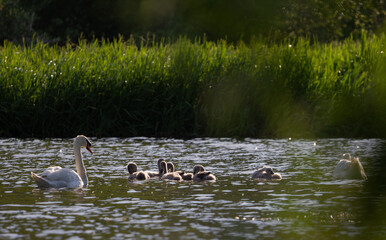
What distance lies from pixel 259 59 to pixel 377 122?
11.3ft

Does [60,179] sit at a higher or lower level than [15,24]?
lower

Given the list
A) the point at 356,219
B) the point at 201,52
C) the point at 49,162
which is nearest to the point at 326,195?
the point at 356,219

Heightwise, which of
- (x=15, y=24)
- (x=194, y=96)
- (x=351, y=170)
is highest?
(x=15, y=24)

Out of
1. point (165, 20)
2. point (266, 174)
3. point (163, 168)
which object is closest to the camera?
point (266, 174)

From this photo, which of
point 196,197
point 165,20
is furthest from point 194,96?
point 165,20

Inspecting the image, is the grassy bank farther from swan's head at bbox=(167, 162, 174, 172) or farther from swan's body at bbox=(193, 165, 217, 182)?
swan's body at bbox=(193, 165, 217, 182)

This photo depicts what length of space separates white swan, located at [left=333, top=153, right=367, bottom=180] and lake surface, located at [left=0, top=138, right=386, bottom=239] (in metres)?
0.15

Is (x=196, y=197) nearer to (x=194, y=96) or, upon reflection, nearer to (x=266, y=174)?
(x=266, y=174)

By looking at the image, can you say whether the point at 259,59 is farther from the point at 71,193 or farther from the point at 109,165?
the point at 71,193

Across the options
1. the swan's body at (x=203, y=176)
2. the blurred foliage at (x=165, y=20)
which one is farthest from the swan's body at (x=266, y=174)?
the blurred foliage at (x=165, y=20)

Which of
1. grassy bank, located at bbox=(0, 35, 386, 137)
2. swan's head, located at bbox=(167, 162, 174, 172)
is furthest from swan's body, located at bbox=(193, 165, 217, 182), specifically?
grassy bank, located at bbox=(0, 35, 386, 137)

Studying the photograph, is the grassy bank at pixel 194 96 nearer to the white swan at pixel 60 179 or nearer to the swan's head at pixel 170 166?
the swan's head at pixel 170 166

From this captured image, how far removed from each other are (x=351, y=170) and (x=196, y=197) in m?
3.07

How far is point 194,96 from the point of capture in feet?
75.5
